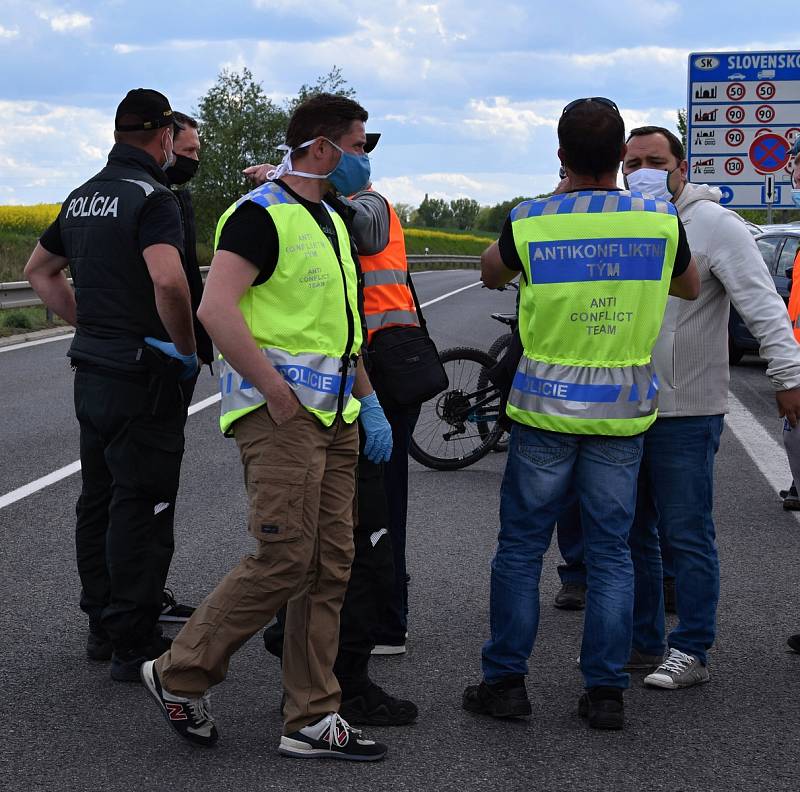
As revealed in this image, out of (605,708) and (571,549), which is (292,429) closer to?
(605,708)

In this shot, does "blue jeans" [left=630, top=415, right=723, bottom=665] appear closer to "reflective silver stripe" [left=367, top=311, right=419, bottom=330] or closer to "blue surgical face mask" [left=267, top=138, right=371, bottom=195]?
"reflective silver stripe" [left=367, top=311, right=419, bottom=330]

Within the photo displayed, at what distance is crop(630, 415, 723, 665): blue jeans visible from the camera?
15.3 feet

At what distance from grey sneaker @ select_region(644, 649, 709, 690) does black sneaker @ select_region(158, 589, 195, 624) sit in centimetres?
189

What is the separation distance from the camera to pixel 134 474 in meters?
4.75

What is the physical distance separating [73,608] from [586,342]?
8.58 feet

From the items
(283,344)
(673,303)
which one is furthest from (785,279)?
(283,344)

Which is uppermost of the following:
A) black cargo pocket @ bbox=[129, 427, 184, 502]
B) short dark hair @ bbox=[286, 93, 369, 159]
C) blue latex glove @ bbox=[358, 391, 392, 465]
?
short dark hair @ bbox=[286, 93, 369, 159]

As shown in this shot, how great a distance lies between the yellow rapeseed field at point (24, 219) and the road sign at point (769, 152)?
23.5 m

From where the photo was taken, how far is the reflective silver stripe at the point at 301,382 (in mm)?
3900

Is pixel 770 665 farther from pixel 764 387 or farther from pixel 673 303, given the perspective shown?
pixel 764 387

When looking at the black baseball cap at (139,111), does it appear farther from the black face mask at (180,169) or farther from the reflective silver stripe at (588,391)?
the reflective silver stripe at (588,391)

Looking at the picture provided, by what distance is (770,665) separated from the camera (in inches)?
194

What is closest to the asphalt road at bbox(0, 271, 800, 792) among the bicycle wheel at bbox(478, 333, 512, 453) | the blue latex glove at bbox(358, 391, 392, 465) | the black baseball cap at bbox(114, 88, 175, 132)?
the blue latex glove at bbox(358, 391, 392, 465)

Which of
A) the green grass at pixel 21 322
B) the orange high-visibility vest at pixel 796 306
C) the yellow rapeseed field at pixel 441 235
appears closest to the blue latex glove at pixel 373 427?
the orange high-visibility vest at pixel 796 306
